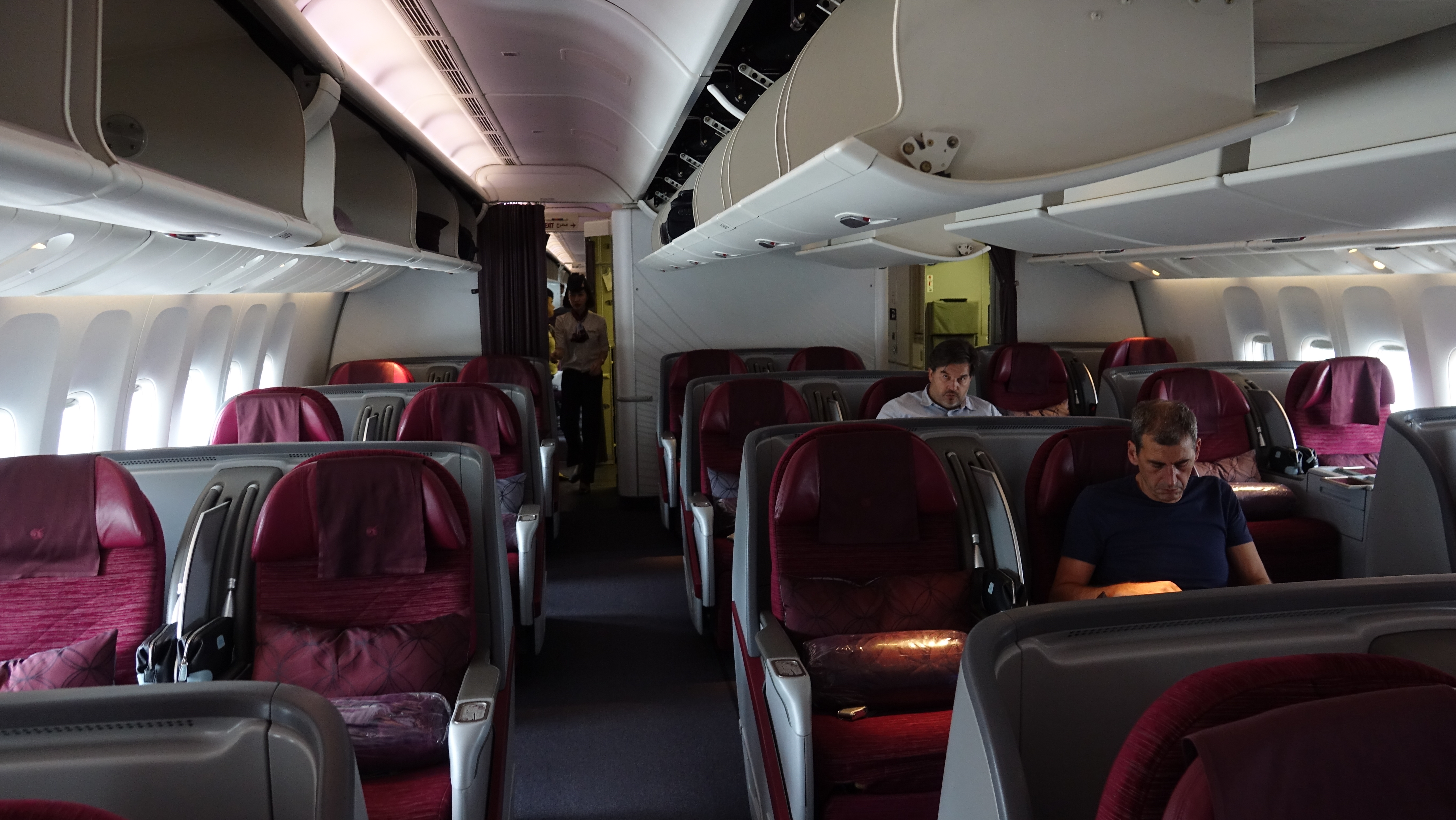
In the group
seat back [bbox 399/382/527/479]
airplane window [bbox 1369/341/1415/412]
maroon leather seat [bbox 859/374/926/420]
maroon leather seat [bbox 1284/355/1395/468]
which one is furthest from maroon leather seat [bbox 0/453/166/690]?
airplane window [bbox 1369/341/1415/412]

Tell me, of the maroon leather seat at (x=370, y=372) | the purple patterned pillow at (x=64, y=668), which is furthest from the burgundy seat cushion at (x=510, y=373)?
the purple patterned pillow at (x=64, y=668)

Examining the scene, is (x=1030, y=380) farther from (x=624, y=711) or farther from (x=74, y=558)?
(x=74, y=558)

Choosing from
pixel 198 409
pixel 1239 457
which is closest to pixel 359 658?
pixel 198 409

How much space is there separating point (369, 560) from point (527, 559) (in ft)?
5.64

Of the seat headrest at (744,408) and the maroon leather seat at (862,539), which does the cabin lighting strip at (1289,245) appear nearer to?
the maroon leather seat at (862,539)

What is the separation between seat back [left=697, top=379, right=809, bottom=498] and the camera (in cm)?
483

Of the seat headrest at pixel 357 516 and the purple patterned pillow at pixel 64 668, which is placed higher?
the seat headrest at pixel 357 516

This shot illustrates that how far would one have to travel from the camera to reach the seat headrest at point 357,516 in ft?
8.11

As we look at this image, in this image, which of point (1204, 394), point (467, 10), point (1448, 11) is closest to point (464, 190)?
point (467, 10)

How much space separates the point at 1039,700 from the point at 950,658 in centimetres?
133

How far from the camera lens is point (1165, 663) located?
124 centimetres

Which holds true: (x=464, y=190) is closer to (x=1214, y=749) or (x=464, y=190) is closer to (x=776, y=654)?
(x=776, y=654)

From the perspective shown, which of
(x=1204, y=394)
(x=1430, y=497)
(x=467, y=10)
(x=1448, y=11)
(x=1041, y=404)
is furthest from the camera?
(x=1041, y=404)

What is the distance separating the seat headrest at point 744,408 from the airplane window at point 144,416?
11.5ft
